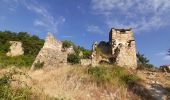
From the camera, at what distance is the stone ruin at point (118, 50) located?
2008 cm

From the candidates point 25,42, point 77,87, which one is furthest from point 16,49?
point 77,87

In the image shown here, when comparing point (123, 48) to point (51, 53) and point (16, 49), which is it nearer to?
point (51, 53)

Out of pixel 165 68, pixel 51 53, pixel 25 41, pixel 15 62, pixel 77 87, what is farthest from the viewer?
pixel 25 41

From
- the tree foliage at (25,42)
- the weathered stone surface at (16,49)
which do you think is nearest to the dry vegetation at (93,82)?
the tree foliage at (25,42)

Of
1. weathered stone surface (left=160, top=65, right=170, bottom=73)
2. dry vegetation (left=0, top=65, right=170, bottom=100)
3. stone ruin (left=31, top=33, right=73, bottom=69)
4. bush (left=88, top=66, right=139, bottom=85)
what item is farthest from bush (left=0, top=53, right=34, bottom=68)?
weathered stone surface (left=160, top=65, right=170, bottom=73)

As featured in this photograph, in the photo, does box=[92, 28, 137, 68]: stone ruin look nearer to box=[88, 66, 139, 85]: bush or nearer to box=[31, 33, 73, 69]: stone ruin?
box=[31, 33, 73, 69]: stone ruin

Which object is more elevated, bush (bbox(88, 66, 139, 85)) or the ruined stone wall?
the ruined stone wall

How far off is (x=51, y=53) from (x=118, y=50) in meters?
5.95

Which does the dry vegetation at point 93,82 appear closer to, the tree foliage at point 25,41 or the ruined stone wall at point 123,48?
the ruined stone wall at point 123,48

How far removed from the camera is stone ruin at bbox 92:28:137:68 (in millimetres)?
20078

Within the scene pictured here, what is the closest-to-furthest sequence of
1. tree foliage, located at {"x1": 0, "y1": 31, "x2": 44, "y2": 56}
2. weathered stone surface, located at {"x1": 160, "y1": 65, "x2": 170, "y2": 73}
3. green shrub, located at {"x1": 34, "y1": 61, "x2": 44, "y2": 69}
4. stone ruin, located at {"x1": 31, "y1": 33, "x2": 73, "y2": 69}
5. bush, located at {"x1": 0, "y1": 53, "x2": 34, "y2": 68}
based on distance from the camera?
bush, located at {"x1": 0, "y1": 53, "x2": 34, "y2": 68} < weathered stone surface, located at {"x1": 160, "y1": 65, "x2": 170, "y2": 73} < green shrub, located at {"x1": 34, "y1": 61, "x2": 44, "y2": 69} < stone ruin, located at {"x1": 31, "y1": 33, "x2": 73, "y2": 69} < tree foliage, located at {"x1": 0, "y1": 31, "x2": 44, "y2": 56}

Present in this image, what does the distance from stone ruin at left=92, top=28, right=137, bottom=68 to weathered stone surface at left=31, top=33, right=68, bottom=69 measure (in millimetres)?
3004

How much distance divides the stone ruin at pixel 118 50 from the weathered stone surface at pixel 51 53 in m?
3.00

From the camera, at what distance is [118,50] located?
68.0ft
